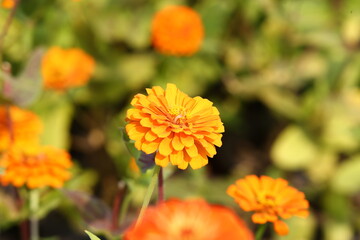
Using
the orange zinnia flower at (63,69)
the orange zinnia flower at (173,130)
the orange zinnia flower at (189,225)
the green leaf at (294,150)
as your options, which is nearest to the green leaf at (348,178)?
the green leaf at (294,150)

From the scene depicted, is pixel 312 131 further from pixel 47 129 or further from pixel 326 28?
pixel 47 129

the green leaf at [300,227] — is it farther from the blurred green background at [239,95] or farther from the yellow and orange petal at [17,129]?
the yellow and orange petal at [17,129]

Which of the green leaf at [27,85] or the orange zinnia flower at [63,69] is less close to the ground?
→ the green leaf at [27,85]

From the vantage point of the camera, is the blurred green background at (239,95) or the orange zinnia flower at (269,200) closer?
the orange zinnia flower at (269,200)

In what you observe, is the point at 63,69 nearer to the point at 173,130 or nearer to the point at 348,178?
the point at 348,178

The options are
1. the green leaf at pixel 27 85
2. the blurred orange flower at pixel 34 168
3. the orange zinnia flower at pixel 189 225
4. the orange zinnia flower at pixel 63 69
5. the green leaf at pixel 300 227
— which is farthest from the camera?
the green leaf at pixel 300 227

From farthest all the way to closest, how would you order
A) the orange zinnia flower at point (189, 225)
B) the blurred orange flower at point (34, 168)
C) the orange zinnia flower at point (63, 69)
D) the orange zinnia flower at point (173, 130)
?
the orange zinnia flower at point (63, 69), the blurred orange flower at point (34, 168), the orange zinnia flower at point (173, 130), the orange zinnia flower at point (189, 225)
